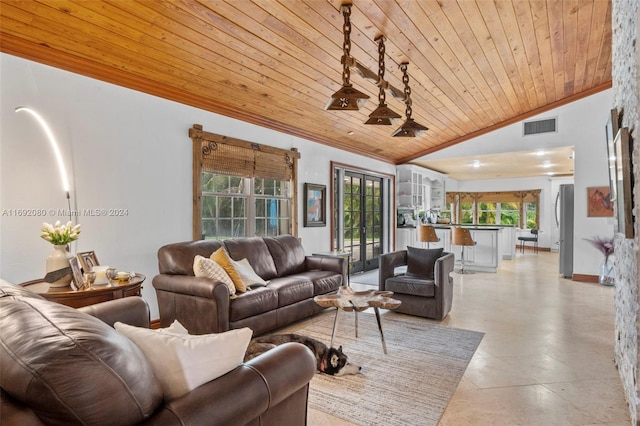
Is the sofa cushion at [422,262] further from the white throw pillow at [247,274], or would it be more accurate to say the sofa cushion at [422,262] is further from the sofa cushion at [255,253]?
the white throw pillow at [247,274]

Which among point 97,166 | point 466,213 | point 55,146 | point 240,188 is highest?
point 55,146

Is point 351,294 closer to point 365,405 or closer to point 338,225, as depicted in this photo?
point 365,405

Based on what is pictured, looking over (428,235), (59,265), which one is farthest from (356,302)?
(428,235)

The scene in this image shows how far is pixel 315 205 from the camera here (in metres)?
5.95

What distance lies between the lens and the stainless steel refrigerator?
671 cm

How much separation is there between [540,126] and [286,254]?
5.57m

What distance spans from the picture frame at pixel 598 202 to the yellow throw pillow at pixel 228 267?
6.40 m

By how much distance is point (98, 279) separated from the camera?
2740mm

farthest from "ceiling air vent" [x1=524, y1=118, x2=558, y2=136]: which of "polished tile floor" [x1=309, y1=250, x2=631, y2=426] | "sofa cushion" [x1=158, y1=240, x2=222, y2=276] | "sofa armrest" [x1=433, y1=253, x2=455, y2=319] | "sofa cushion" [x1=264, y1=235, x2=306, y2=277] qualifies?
"sofa cushion" [x1=158, y1=240, x2=222, y2=276]

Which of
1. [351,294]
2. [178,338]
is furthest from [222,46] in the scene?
[178,338]

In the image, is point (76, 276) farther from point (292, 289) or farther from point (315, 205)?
point (315, 205)

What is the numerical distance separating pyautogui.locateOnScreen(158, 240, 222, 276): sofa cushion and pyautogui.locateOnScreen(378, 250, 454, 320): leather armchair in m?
2.13

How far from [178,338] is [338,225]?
548 centimetres

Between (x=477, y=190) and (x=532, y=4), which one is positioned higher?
(x=532, y=4)
